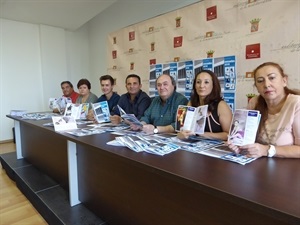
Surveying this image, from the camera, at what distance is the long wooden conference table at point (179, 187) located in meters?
0.65

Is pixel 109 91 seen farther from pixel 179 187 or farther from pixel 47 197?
pixel 179 187

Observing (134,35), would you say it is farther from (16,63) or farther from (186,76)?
(16,63)

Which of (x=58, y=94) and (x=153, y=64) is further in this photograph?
(x=58, y=94)

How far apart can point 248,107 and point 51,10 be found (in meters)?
3.72

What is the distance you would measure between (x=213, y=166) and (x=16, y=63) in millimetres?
4562

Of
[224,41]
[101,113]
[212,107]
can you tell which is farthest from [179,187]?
[224,41]

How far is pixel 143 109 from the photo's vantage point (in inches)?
87.7

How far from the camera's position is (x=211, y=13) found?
2377 millimetres

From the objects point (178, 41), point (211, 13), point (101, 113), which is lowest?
point (101, 113)

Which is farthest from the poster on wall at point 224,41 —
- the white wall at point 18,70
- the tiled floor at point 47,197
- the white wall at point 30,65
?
A: the white wall at point 18,70

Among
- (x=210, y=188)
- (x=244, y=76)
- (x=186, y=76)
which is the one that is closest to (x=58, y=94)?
(x=186, y=76)

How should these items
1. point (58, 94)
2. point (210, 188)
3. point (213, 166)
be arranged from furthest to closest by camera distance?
1. point (58, 94)
2. point (213, 166)
3. point (210, 188)

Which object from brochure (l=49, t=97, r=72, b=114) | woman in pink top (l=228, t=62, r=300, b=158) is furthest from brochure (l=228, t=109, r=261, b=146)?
brochure (l=49, t=97, r=72, b=114)

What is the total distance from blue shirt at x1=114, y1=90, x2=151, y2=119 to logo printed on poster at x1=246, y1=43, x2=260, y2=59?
1066 mm
